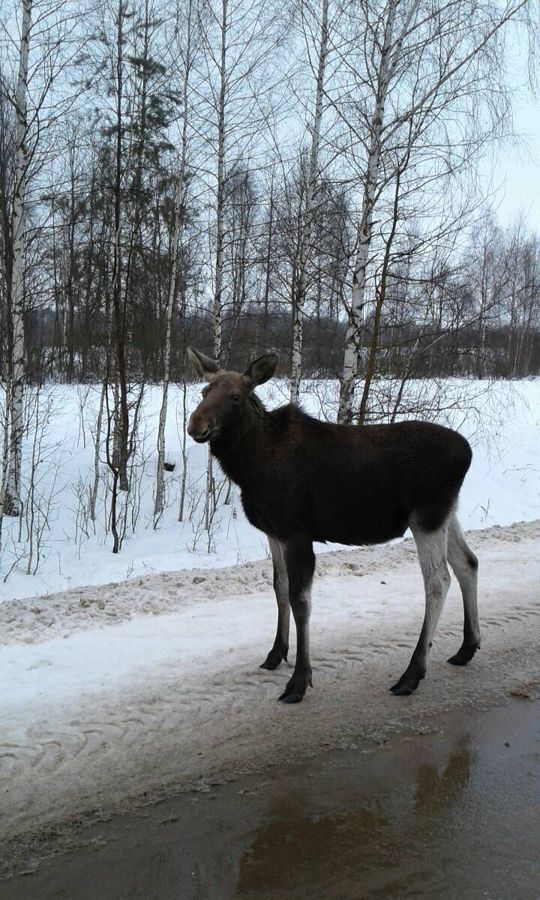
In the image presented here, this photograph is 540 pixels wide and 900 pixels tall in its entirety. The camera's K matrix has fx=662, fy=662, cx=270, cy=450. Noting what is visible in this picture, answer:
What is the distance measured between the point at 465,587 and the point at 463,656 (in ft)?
1.66

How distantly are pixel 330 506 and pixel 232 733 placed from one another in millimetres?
1554

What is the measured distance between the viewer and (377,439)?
4.70 meters

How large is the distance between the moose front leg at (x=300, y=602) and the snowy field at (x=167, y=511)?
6070mm

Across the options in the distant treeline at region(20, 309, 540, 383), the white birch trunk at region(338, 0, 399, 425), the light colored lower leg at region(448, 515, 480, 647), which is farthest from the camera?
the distant treeline at region(20, 309, 540, 383)

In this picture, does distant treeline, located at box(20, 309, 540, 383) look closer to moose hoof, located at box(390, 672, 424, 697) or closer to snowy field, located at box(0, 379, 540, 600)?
snowy field, located at box(0, 379, 540, 600)

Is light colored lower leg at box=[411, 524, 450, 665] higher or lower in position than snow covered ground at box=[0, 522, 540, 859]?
higher

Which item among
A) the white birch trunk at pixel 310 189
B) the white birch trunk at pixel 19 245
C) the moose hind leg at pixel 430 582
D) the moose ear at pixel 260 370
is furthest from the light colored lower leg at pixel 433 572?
the white birch trunk at pixel 19 245

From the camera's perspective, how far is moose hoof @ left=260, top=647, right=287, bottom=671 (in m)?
4.66

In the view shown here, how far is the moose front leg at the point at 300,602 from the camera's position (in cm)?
424

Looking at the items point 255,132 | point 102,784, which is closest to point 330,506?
point 102,784

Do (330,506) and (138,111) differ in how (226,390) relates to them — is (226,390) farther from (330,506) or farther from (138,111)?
(138,111)

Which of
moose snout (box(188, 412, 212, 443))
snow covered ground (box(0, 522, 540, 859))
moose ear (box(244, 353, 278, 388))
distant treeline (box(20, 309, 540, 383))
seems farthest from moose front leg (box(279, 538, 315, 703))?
distant treeline (box(20, 309, 540, 383))

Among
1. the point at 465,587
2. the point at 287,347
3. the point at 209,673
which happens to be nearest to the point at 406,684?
Answer: the point at 465,587

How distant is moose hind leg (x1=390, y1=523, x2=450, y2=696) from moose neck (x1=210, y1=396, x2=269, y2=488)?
47.3 inches
